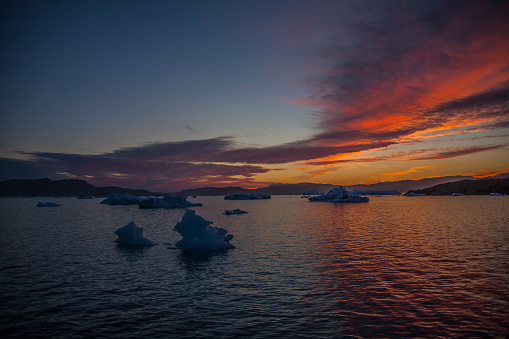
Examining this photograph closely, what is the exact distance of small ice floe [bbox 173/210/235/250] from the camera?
22.2m

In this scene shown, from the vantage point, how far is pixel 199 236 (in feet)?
74.3

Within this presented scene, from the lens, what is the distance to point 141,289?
1317cm

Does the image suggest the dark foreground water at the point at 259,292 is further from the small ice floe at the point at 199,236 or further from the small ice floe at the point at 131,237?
the small ice floe at the point at 131,237

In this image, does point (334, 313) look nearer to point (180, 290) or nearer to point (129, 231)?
point (180, 290)

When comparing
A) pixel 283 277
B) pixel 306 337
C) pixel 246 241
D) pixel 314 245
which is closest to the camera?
pixel 306 337

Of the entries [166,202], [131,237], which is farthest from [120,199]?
[131,237]

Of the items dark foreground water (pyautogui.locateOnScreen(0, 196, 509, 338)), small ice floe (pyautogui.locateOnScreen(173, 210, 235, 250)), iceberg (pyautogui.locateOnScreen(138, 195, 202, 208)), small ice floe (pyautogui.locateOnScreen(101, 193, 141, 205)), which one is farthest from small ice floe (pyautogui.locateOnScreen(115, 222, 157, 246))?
small ice floe (pyautogui.locateOnScreen(101, 193, 141, 205))

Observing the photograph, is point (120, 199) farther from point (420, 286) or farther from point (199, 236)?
point (420, 286)

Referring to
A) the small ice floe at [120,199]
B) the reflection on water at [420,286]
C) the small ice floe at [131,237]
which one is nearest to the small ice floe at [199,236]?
the small ice floe at [131,237]

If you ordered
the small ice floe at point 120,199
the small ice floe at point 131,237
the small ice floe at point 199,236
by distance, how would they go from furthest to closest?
the small ice floe at point 120,199
the small ice floe at point 131,237
the small ice floe at point 199,236

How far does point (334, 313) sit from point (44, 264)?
16.9 meters

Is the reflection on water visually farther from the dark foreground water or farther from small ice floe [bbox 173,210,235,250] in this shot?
small ice floe [bbox 173,210,235,250]

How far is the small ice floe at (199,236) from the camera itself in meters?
22.2

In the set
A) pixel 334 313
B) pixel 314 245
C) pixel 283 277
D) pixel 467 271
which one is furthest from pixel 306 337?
pixel 314 245
